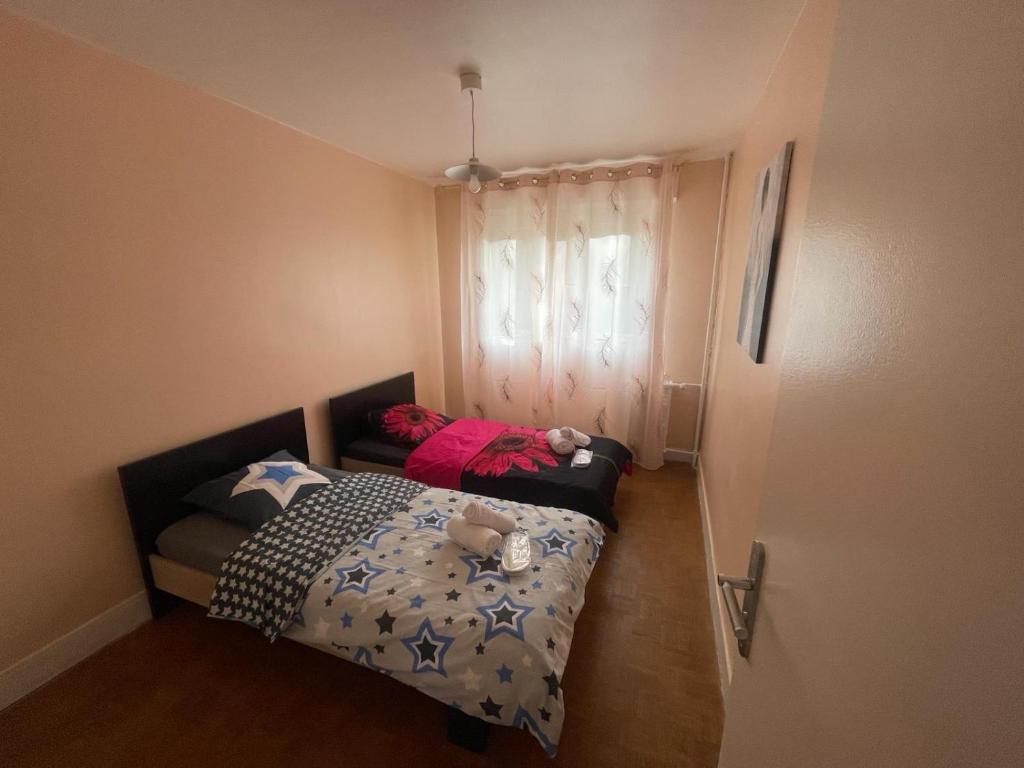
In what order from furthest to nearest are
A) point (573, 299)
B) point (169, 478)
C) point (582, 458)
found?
point (573, 299) < point (582, 458) < point (169, 478)

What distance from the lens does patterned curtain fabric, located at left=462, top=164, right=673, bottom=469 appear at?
319 centimetres

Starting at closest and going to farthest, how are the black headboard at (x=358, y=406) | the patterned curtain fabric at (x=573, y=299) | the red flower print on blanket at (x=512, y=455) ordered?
the red flower print on blanket at (x=512, y=455) → the black headboard at (x=358, y=406) → the patterned curtain fabric at (x=573, y=299)

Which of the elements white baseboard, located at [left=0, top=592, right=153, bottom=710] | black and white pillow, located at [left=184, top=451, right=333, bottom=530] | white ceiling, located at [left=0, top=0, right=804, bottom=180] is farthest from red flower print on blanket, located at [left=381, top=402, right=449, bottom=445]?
white ceiling, located at [left=0, top=0, right=804, bottom=180]

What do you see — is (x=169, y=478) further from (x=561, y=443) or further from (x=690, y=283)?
(x=690, y=283)

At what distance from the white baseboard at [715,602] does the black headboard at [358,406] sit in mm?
2514

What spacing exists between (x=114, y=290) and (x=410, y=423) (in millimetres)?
1760

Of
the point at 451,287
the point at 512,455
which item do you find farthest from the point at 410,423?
the point at 451,287

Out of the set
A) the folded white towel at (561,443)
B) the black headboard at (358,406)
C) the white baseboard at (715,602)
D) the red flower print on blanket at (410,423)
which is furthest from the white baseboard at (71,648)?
the white baseboard at (715,602)

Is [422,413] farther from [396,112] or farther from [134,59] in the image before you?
[134,59]

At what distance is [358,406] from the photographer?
3062mm

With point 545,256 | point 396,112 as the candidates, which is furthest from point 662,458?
point 396,112

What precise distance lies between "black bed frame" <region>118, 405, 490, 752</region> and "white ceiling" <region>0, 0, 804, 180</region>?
176 cm

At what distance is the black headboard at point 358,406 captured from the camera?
9.50ft

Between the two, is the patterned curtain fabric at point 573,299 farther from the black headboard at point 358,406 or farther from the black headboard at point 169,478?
the black headboard at point 169,478
